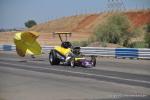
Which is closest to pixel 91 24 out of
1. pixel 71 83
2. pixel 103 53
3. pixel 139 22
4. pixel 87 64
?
pixel 139 22

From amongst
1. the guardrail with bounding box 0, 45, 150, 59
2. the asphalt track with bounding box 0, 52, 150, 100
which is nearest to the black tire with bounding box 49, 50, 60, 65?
the asphalt track with bounding box 0, 52, 150, 100

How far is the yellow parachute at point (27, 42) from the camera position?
29.8 meters

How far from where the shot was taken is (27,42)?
30.0 metres

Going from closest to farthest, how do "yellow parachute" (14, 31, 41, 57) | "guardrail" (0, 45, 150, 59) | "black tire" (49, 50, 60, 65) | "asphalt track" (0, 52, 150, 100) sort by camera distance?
"asphalt track" (0, 52, 150, 100) → "black tire" (49, 50, 60, 65) → "guardrail" (0, 45, 150, 59) → "yellow parachute" (14, 31, 41, 57)

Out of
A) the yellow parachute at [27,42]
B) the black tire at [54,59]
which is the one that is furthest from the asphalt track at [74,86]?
the yellow parachute at [27,42]

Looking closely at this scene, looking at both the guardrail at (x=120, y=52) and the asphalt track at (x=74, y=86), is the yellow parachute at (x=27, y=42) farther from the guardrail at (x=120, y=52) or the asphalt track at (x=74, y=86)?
the asphalt track at (x=74, y=86)

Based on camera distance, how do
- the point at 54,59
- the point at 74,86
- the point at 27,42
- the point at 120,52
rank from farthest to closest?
1. the point at 27,42
2. the point at 120,52
3. the point at 54,59
4. the point at 74,86

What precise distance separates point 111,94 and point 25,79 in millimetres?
5097

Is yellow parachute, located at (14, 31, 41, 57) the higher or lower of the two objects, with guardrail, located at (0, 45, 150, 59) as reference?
higher

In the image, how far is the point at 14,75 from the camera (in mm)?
18375

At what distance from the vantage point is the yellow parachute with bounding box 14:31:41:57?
1172 inches

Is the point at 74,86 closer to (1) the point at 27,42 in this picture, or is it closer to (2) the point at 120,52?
(2) the point at 120,52

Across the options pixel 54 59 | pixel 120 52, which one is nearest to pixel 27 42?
pixel 120 52

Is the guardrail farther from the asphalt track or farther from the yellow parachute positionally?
the asphalt track
